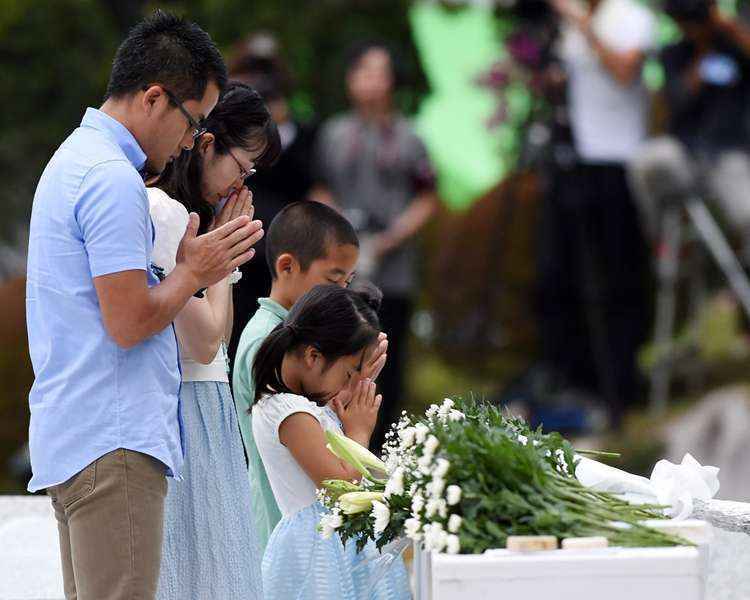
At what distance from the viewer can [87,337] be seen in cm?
275

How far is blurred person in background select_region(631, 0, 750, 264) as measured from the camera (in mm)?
6680

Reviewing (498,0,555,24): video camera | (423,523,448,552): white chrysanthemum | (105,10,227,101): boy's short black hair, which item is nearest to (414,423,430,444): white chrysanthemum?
(423,523,448,552): white chrysanthemum

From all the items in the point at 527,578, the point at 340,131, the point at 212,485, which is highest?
the point at 340,131

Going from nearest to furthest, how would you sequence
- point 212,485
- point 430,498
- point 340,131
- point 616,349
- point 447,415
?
point 430,498, point 447,415, point 212,485, point 340,131, point 616,349

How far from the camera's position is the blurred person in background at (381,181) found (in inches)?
245

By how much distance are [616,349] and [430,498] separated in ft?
14.5

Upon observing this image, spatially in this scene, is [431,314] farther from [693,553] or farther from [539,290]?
[693,553]

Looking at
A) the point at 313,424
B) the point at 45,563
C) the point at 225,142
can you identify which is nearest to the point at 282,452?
the point at 313,424

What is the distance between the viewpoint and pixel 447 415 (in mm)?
2951

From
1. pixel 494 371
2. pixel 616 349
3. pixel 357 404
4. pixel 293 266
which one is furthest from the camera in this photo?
pixel 494 371

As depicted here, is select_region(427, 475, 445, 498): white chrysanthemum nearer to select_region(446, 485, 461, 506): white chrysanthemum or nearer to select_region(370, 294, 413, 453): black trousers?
select_region(446, 485, 461, 506): white chrysanthemum

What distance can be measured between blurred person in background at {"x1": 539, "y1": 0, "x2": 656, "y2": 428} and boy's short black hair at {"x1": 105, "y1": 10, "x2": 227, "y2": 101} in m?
3.97

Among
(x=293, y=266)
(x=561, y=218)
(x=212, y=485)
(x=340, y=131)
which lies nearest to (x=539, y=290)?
(x=561, y=218)

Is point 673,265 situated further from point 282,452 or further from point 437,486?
point 437,486
